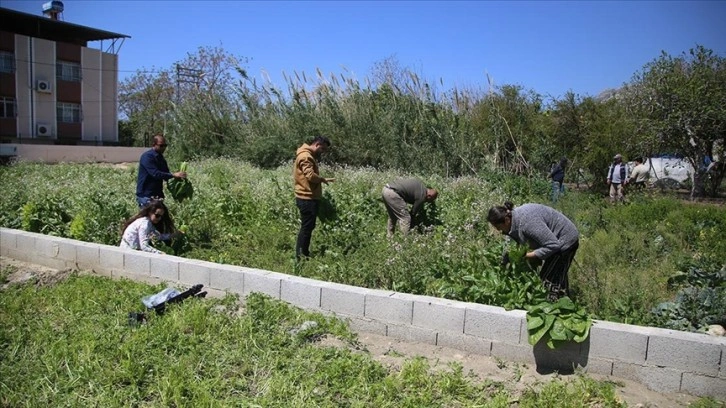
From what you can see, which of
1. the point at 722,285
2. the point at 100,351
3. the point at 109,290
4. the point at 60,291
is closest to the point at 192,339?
the point at 100,351

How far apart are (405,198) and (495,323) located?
338cm

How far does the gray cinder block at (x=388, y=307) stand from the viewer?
15.3ft

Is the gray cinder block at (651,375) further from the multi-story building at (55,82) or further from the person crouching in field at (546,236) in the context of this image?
the multi-story building at (55,82)

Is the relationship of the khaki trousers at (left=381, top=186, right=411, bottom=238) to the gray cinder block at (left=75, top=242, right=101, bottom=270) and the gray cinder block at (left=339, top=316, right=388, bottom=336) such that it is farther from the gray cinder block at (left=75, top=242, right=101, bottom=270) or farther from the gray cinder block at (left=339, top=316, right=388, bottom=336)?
the gray cinder block at (left=75, top=242, right=101, bottom=270)

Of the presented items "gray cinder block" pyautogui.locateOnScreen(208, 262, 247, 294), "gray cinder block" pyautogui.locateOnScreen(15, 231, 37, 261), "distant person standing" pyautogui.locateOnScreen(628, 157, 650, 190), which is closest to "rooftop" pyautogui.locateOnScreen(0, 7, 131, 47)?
"gray cinder block" pyautogui.locateOnScreen(15, 231, 37, 261)

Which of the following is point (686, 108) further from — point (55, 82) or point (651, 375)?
point (55, 82)

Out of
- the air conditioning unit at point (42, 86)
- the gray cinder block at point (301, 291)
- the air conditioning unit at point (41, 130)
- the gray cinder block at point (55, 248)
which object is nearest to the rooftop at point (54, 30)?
the air conditioning unit at point (42, 86)

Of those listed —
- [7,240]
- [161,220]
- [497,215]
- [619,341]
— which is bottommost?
[7,240]

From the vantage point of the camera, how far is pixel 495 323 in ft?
14.1

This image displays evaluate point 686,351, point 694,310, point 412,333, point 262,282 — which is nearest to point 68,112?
point 262,282

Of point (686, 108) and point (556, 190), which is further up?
point (686, 108)

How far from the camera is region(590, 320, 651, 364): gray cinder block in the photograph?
12.6ft

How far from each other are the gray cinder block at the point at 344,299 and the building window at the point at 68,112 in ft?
126

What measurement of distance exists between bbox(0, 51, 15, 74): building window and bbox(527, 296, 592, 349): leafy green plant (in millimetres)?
39715
